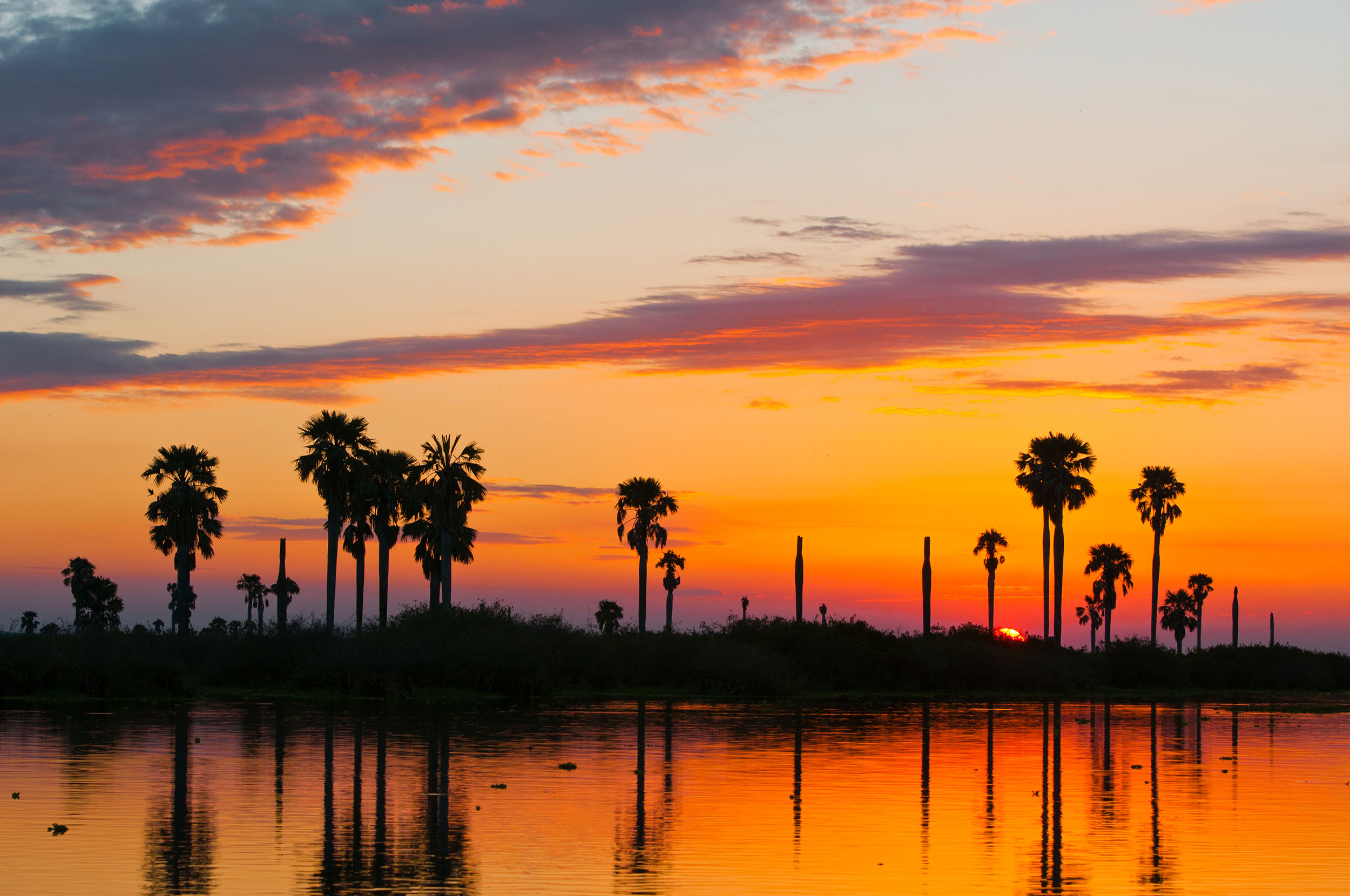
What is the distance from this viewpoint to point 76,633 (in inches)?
2363

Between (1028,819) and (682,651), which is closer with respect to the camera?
(1028,819)

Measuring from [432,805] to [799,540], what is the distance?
70.0 m

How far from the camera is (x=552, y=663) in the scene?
6247 cm

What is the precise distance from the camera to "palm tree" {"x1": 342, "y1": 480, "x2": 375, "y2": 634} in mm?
73625

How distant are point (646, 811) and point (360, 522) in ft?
193

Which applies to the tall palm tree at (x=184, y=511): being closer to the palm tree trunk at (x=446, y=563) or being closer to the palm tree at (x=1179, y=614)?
the palm tree trunk at (x=446, y=563)

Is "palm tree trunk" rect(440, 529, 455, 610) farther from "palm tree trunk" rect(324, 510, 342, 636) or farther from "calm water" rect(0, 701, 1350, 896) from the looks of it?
→ "calm water" rect(0, 701, 1350, 896)

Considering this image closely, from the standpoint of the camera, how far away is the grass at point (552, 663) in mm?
56312

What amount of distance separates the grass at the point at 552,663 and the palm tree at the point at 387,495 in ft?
32.8

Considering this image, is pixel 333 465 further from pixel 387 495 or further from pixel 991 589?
pixel 991 589

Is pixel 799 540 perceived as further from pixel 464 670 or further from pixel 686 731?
pixel 686 731

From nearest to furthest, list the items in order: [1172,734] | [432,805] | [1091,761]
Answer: [432,805] < [1091,761] < [1172,734]

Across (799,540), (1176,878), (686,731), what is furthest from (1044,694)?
(1176,878)

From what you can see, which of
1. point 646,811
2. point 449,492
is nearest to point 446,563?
point 449,492
